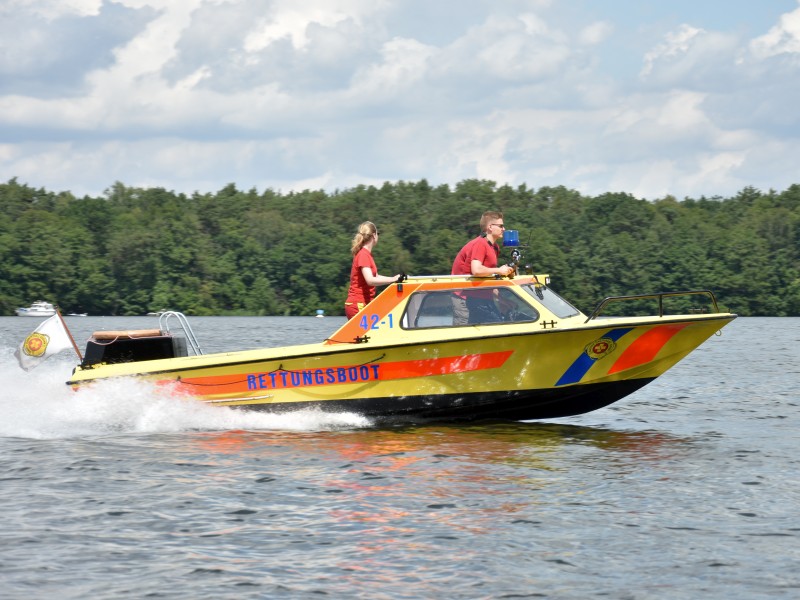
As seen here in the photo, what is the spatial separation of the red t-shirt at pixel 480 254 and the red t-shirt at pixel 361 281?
1012 mm

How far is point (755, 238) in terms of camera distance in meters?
88.4

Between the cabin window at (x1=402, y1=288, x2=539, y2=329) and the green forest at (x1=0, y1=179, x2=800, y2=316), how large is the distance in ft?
222

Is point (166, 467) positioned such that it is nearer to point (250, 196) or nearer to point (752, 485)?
point (752, 485)

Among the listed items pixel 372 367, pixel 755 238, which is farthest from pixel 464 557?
pixel 755 238

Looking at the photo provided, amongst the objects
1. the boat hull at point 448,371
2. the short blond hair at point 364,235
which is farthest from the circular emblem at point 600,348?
the short blond hair at point 364,235

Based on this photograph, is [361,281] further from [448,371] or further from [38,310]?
[38,310]

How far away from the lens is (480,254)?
41.9 feet

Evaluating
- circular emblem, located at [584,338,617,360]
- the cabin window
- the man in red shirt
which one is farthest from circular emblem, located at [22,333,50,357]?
circular emblem, located at [584,338,617,360]

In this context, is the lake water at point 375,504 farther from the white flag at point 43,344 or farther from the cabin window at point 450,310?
the cabin window at point 450,310

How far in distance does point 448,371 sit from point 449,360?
0.43ft

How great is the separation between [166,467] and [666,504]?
4.70 metres

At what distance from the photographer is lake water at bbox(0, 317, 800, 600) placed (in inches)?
294

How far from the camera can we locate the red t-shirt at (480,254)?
12.8 meters

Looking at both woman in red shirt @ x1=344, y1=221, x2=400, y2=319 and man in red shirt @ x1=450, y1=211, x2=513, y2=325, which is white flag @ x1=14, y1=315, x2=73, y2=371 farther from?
man in red shirt @ x1=450, y1=211, x2=513, y2=325
